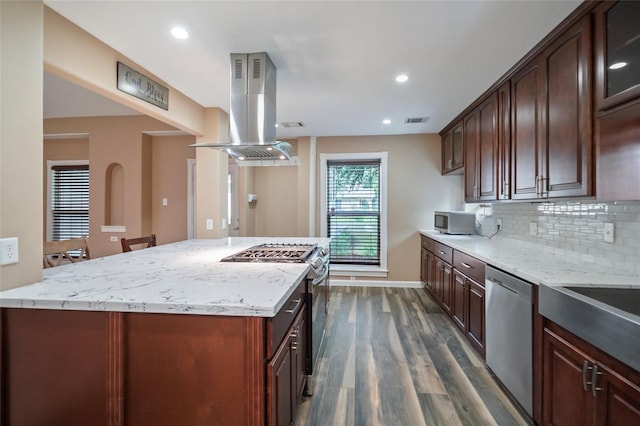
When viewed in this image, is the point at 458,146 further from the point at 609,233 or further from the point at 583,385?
the point at 583,385

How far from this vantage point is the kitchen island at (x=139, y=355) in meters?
1.13

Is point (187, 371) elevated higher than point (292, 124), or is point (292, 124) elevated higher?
point (292, 124)

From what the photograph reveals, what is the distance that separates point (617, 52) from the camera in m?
1.44

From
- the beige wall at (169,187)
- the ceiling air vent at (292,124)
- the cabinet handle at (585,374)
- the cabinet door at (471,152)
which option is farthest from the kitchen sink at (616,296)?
the beige wall at (169,187)

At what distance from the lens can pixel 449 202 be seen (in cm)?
446

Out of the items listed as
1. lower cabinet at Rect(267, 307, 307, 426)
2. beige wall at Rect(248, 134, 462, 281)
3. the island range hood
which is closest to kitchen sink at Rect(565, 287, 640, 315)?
lower cabinet at Rect(267, 307, 307, 426)

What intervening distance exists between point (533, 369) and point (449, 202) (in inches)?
123

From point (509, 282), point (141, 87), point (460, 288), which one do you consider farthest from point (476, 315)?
point (141, 87)

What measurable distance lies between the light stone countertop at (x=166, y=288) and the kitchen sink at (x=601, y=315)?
1.33 meters

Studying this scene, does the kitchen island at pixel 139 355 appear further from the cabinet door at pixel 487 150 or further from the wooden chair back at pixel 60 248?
the cabinet door at pixel 487 150

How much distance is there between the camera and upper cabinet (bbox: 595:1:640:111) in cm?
133

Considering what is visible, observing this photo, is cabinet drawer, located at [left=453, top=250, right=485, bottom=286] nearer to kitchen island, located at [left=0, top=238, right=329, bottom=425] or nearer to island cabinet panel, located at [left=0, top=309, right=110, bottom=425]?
kitchen island, located at [left=0, top=238, right=329, bottom=425]

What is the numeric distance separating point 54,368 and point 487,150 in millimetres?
3552

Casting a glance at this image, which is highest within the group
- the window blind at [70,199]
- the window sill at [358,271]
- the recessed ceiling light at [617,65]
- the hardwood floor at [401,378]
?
the recessed ceiling light at [617,65]
